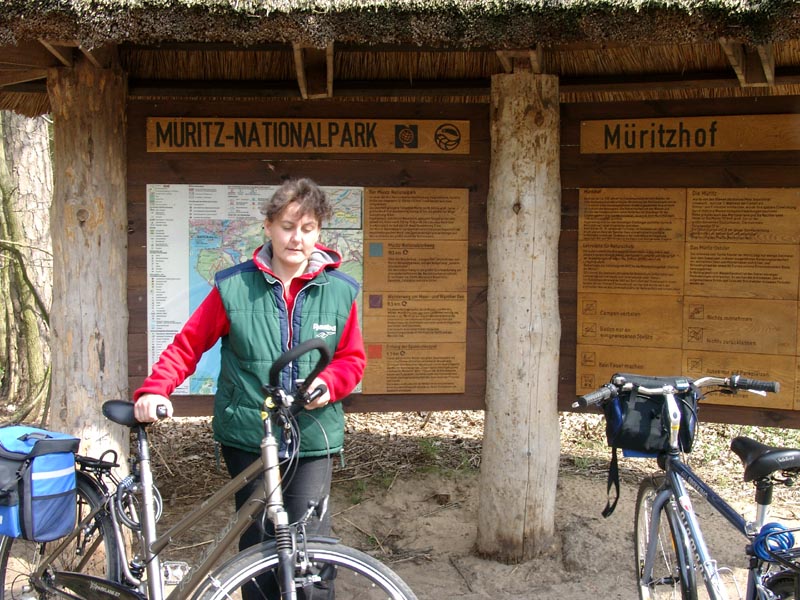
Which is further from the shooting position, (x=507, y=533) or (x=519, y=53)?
(x=507, y=533)

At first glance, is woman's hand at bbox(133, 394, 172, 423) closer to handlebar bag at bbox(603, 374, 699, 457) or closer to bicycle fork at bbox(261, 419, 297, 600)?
bicycle fork at bbox(261, 419, 297, 600)

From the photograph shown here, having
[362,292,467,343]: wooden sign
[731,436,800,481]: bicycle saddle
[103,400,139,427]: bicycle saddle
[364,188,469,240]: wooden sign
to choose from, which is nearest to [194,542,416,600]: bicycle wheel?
[103,400,139,427]: bicycle saddle

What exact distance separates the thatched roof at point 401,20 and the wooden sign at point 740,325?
1771mm

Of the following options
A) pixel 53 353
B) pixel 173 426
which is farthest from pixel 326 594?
pixel 173 426

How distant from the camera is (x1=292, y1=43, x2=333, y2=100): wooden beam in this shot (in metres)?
4.75

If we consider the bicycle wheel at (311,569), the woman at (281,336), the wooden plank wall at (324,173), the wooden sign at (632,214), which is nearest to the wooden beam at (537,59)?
the wooden plank wall at (324,173)

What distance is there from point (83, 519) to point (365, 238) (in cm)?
226

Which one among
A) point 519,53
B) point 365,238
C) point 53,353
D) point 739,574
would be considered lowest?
A: point 739,574

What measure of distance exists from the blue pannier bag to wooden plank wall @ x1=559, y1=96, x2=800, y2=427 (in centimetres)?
290

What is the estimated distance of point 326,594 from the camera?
3121 millimetres

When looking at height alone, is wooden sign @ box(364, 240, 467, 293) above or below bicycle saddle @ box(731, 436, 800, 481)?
above

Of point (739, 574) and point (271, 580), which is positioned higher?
point (271, 580)

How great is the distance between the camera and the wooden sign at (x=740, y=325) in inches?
190

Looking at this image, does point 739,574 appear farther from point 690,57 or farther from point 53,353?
point 53,353
